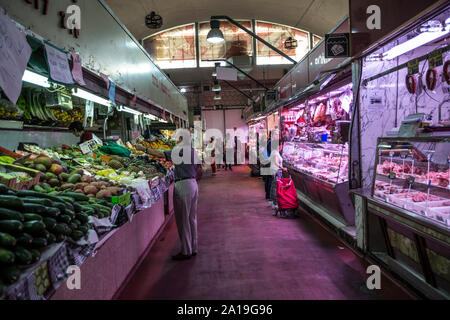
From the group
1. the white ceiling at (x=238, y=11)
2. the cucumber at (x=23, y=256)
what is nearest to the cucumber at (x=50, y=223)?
the cucumber at (x=23, y=256)

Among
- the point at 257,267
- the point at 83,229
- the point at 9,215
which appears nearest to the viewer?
the point at 9,215

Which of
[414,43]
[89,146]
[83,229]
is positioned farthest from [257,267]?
[414,43]

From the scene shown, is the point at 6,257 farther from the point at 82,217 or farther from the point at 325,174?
the point at 325,174

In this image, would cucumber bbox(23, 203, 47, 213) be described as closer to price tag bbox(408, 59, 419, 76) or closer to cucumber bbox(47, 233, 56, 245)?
cucumber bbox(47, 233, 56, 245)

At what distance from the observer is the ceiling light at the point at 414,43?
3.24m

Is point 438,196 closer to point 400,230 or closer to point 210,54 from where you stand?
point 400,230

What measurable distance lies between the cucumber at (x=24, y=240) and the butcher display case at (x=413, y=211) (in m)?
3.02

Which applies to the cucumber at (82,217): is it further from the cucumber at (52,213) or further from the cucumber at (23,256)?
the cucumber at (23,256)

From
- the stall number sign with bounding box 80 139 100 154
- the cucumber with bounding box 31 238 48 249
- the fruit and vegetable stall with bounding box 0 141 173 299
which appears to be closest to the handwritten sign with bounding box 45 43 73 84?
the fruit and vegetable stall with bounding box 0 141 173 299

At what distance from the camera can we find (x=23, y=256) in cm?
154

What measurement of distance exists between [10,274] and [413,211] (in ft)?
11.1

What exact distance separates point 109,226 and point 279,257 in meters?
2.61

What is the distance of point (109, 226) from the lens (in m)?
2.59
